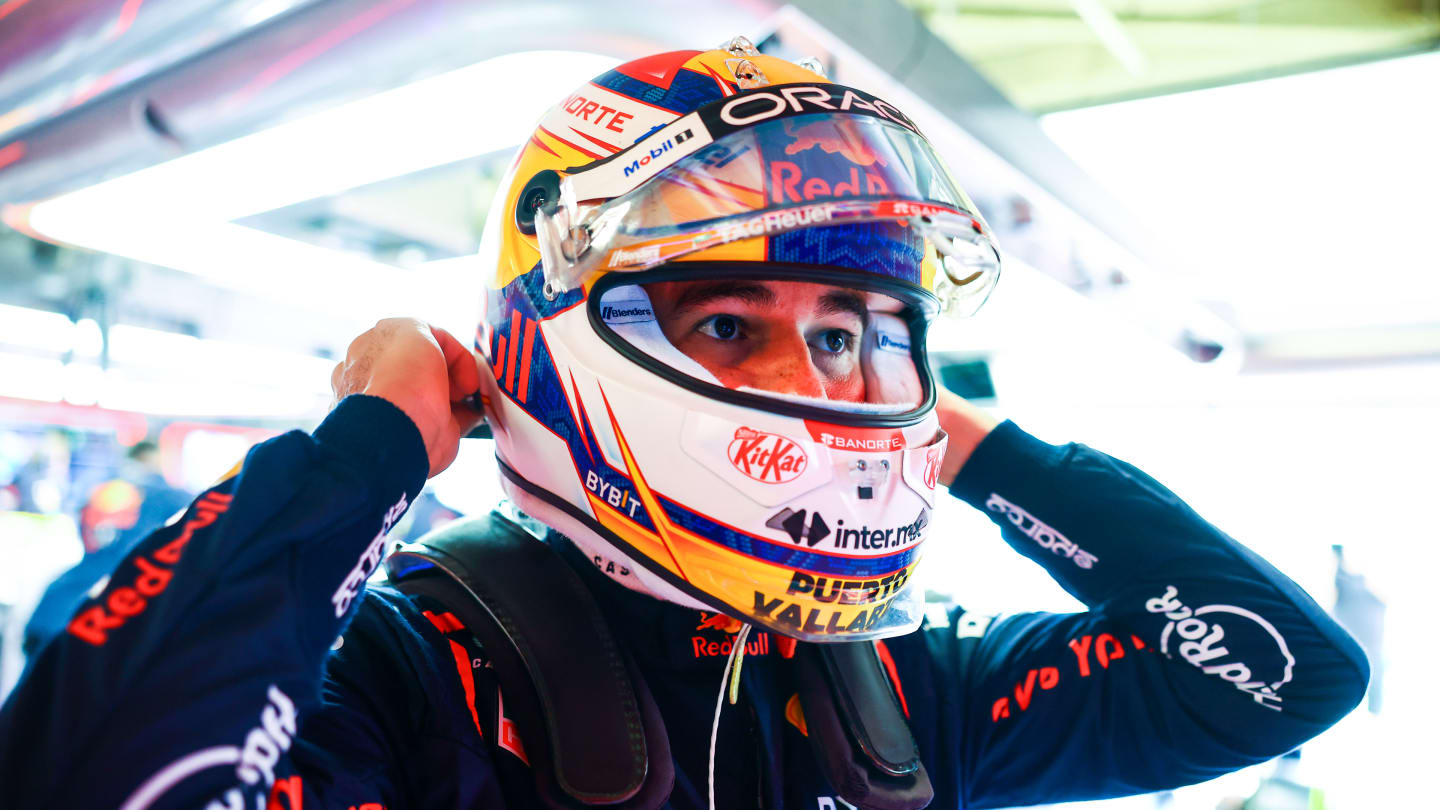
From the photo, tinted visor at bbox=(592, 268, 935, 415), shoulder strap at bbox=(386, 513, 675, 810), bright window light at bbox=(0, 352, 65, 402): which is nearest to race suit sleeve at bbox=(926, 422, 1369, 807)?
tinted visor at bbox=(592, 268, 935, 415)

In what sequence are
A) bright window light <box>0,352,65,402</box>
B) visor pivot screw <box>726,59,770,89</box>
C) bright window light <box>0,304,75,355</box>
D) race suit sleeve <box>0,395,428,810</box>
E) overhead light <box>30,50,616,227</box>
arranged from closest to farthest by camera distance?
1. race suit sleeve <box>0,395,428,810</box>
2. visor pivot screw <box>726,59,770,89</box>
3. overhead light <box>30,50,616,227</box>
4. bright window light <box>0,304,75,355</box>
5. bright window light <box>0,352,65,402</box>

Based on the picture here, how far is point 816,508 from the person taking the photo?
873mm

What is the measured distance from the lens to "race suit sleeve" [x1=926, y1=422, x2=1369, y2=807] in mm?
1040

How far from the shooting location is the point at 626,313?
99 centimetres

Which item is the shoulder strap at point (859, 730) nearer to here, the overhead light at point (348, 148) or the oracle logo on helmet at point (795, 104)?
the oracle logo on helmet at point (795, 104)

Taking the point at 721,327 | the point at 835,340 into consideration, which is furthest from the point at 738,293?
the point at 835,340

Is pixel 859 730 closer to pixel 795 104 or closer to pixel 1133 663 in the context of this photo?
pixel 1133 663

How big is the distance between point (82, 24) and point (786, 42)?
1496 mm

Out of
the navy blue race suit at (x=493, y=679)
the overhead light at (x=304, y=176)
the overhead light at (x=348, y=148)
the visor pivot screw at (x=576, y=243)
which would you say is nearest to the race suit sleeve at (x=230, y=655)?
the navy blue race suit at (x=493, y=679)

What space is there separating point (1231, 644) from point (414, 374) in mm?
983

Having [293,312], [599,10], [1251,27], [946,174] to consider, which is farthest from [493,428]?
[293,312]

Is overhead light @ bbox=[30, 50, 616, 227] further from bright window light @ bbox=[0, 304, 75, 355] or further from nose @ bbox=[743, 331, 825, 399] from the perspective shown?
bright window light @ bbox=[0, 304, 75, 355]

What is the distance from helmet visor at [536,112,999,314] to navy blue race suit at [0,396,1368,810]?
0.93ft

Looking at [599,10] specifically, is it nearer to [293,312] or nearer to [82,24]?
[82,24]
